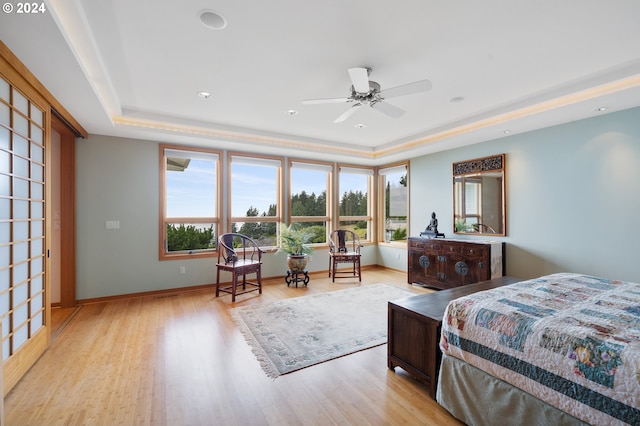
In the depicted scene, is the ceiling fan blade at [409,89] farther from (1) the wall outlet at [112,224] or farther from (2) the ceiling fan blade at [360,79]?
(1) the wall outlet at [112,224]

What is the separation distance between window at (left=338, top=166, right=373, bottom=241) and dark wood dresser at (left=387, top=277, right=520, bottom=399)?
404 centimetres

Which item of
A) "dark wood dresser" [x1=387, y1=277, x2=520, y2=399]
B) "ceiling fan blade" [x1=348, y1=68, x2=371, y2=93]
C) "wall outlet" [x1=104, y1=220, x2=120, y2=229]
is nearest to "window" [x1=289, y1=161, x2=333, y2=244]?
"wall outlet" [x1=104, y1=220, x2=120, y2=229]

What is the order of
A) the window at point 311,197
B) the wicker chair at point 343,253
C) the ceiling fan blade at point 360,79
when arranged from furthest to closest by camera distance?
the window at point 311,197, the wicker chair at point 343,253, the ceiling fan blade at point 360,79

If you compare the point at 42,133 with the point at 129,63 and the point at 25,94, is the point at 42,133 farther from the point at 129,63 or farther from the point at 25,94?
the point at 129,63

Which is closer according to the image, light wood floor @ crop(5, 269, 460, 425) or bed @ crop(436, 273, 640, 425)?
bed @ crop(436, 273, 640, 425)

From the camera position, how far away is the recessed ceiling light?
2.05 m

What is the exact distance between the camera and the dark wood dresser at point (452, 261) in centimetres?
429

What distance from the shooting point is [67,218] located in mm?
4059

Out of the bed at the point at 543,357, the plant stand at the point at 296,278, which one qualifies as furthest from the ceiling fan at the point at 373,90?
the plant stand at the point at 296,278

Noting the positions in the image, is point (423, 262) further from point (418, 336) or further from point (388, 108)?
point (418, 336)

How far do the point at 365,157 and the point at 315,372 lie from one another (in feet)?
14.9

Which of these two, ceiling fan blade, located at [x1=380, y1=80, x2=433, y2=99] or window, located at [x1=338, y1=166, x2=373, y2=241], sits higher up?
ceiling fan blade, located at [x1=380, y1=80, x2=433, y2=99]

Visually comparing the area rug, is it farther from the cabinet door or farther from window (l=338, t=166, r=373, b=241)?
window (l=338, t=166, r=373, b=241)

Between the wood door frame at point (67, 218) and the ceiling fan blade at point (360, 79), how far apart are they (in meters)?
3.90
